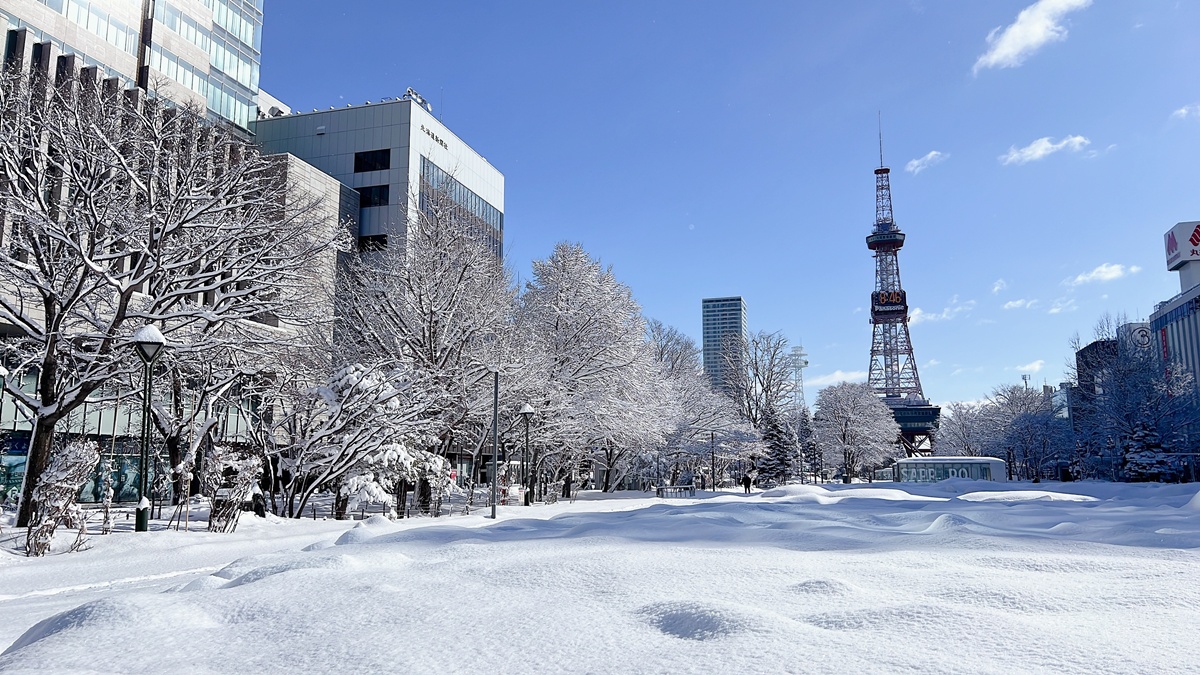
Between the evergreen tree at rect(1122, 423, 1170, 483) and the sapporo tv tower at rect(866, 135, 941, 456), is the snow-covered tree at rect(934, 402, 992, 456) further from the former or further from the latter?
the evergreen tree at rect(1122, 423, 1170, 483)

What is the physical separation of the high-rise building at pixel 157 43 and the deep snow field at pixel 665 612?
2988cm

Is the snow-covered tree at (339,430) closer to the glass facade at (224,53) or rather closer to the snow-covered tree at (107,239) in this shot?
the snow-covered tree at (107,239)

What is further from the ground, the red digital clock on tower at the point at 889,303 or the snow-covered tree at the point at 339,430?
the red digital clock on tower at the point at 889,303

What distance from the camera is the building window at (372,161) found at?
53.4 metres

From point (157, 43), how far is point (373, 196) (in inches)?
607

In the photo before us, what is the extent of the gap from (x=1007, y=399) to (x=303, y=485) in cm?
7943

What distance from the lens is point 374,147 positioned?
53906 mm

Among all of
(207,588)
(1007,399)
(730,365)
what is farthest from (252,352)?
(1007,399)

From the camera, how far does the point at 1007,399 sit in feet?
267

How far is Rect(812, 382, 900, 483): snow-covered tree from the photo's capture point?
228 feet

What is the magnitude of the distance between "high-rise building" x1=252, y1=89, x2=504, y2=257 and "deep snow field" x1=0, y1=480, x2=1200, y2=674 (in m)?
47.0

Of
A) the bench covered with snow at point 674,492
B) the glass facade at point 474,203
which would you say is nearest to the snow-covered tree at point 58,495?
A: the bench covered with snow at point 674,492

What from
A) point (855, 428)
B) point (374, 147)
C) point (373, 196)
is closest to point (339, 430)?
point (373, 196)

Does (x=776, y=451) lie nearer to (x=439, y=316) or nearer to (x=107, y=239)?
(x=439, y=316)
